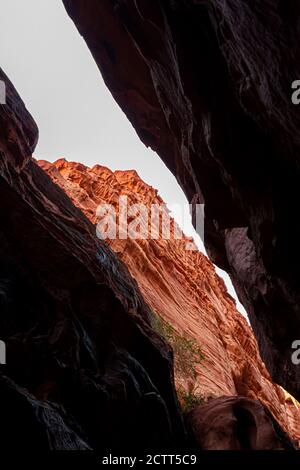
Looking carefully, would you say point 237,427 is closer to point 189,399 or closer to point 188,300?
point 189,399

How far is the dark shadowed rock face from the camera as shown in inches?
262

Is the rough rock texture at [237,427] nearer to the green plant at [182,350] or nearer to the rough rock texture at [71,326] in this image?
the rough rock texture at [71,326]

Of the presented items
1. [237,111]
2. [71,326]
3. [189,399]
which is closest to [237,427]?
[189,399]

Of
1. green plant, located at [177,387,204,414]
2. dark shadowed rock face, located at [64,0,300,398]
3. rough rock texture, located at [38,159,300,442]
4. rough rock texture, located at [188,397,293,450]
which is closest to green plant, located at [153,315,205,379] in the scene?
rough rock texture, located at [38,159,300,442]

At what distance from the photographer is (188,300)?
26.4 m

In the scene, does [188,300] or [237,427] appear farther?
[188,300]

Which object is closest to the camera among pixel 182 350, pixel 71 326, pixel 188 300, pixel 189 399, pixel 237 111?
pixel 237 111

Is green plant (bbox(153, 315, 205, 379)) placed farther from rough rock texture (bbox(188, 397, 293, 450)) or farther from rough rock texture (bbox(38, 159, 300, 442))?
rough rock texture (bbox(188, 397, 293, 450))

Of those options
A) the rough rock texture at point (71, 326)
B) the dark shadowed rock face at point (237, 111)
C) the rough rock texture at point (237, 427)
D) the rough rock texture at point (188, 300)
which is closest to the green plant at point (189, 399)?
the rough rock texture at point (188, 300)

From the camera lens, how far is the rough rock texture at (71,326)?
944 centimetres

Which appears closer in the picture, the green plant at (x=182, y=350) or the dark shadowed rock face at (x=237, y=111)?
the dark shadowed rock face at (x=237, y=111)

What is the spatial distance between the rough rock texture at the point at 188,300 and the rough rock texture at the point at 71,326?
195 inches

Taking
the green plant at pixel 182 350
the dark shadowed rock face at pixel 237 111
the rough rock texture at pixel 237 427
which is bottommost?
the rough rock texture at pixel 237 427

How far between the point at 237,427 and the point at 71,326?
224 inches
